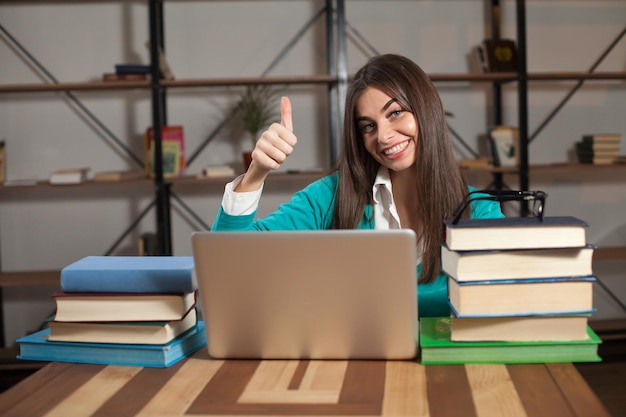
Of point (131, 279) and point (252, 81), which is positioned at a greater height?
point (252, 81)

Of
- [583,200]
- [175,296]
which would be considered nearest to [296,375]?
[175,296]

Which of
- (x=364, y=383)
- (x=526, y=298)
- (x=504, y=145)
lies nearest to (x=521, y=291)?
(x=526, y=298)

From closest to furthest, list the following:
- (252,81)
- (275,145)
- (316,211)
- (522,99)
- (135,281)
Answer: (135,281)
(275,145)
(316,211)
(252,81)
(522,99)

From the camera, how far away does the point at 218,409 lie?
42.1 inches

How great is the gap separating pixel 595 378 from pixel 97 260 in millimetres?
2657

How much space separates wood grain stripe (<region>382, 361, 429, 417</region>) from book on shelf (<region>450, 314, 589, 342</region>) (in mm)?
109

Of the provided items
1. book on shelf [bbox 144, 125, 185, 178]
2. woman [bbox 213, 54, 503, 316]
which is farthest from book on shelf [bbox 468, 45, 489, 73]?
woman [bbox 213, 54, 503, 316]

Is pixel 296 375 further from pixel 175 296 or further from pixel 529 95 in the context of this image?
pixel 529 95

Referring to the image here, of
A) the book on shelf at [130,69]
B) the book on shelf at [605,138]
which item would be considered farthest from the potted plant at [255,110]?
the book on shelf at [605,138]

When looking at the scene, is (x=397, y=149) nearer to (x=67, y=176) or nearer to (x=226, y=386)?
(x=226, y=386)

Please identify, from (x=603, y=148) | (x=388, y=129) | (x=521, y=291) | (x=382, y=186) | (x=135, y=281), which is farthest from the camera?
(x=603, y=148)

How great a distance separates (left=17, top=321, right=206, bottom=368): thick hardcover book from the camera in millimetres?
1281

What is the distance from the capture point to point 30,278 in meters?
3.57

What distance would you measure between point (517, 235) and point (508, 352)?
0.61 ft
